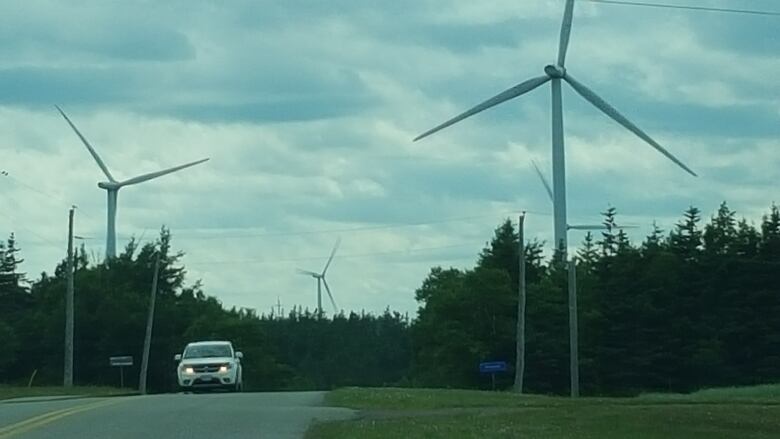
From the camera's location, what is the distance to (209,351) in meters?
44.5

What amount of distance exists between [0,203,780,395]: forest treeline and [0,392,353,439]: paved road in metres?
53.6

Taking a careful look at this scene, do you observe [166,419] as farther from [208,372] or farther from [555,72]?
[555,72]

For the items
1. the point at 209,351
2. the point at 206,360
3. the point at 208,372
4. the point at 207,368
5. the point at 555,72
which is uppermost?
the point at 555,72

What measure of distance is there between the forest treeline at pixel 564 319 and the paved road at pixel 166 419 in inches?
2109

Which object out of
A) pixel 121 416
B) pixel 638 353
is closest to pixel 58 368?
pixel 638 353

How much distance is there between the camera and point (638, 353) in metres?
83.0

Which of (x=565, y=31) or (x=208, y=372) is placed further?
(x=565, y=31)

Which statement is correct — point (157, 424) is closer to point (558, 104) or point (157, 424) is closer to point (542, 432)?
point (542, 432)

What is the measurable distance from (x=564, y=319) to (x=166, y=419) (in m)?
63.9

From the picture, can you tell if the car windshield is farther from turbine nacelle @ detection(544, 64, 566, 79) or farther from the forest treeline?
the forest treeline

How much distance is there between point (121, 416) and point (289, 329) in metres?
104

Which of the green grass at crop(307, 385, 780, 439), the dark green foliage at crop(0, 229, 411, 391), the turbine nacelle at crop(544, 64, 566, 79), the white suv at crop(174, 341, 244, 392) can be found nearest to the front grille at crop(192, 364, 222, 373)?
the white suv at crop(174, 341, 244, 392)

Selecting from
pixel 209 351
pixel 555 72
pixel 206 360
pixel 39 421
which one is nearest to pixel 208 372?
pixel 206 360

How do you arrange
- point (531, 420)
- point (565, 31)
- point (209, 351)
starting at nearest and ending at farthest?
point (531, 420) → point (209, 351) → point (565, 31)
